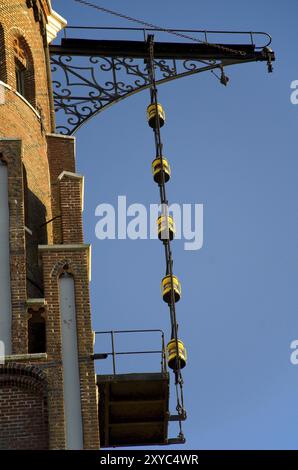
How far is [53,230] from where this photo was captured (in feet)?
123

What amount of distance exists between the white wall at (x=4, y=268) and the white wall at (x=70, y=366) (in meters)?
1.01

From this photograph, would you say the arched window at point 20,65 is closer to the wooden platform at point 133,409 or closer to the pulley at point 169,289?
the pulley at point 169,289

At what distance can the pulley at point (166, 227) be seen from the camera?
125 ft

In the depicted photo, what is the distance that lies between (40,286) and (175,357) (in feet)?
9.72

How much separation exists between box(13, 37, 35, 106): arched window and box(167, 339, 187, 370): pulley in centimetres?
728

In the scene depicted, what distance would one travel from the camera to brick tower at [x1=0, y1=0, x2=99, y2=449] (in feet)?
108

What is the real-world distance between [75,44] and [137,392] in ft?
37.9

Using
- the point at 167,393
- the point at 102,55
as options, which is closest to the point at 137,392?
the point at 167,393

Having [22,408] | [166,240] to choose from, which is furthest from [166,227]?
[22,408]

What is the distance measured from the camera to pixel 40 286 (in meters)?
35.8

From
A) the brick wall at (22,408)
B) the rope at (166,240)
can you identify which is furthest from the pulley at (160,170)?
the brick wall at (22,408)

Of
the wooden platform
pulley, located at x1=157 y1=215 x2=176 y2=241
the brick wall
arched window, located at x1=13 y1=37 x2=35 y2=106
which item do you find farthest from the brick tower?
pulley, located at x1=157 y1=215 x2=176 y2=241
